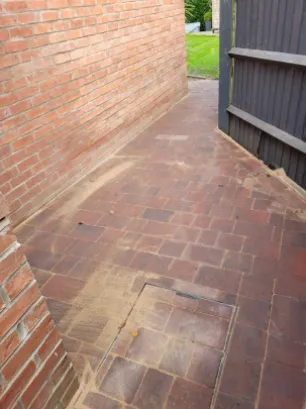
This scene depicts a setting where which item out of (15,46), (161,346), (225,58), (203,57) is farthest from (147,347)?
(203,57)

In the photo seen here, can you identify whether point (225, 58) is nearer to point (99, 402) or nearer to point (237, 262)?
point (237, 262)


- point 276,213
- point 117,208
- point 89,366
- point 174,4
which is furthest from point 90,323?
point 174,4

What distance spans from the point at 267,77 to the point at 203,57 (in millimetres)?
8726

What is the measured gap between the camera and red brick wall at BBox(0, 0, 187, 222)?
10.7ft

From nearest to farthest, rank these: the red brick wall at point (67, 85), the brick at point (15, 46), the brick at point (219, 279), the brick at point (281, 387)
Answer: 1. the brick at point (281, 387)
2. the brick at point (219, 279)
3. the brick at point (15, 46)
4. the red brick wall at point (67, 85)

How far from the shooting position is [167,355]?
211cm

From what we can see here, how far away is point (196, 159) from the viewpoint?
4727 millimetres

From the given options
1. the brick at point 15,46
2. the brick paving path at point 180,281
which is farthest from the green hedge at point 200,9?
the brick at point 15,46

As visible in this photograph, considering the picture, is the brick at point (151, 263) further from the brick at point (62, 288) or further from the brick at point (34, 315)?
the brick at point (34, 315)

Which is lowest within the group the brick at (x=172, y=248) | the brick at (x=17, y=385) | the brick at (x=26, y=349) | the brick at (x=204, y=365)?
the brick at (x=172, y=248)

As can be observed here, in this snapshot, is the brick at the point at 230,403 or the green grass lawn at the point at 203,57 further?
the green grass lawn at the point at 203,57

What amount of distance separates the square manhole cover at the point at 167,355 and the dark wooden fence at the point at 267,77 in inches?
84.8

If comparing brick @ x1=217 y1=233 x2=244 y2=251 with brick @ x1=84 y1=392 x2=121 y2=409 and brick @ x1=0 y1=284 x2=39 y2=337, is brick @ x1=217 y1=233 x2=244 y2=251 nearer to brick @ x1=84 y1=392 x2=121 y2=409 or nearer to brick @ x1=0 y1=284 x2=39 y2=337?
brick @ x1=84 y1=392 x2=121 y2=409

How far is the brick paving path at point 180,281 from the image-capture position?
196 cm
